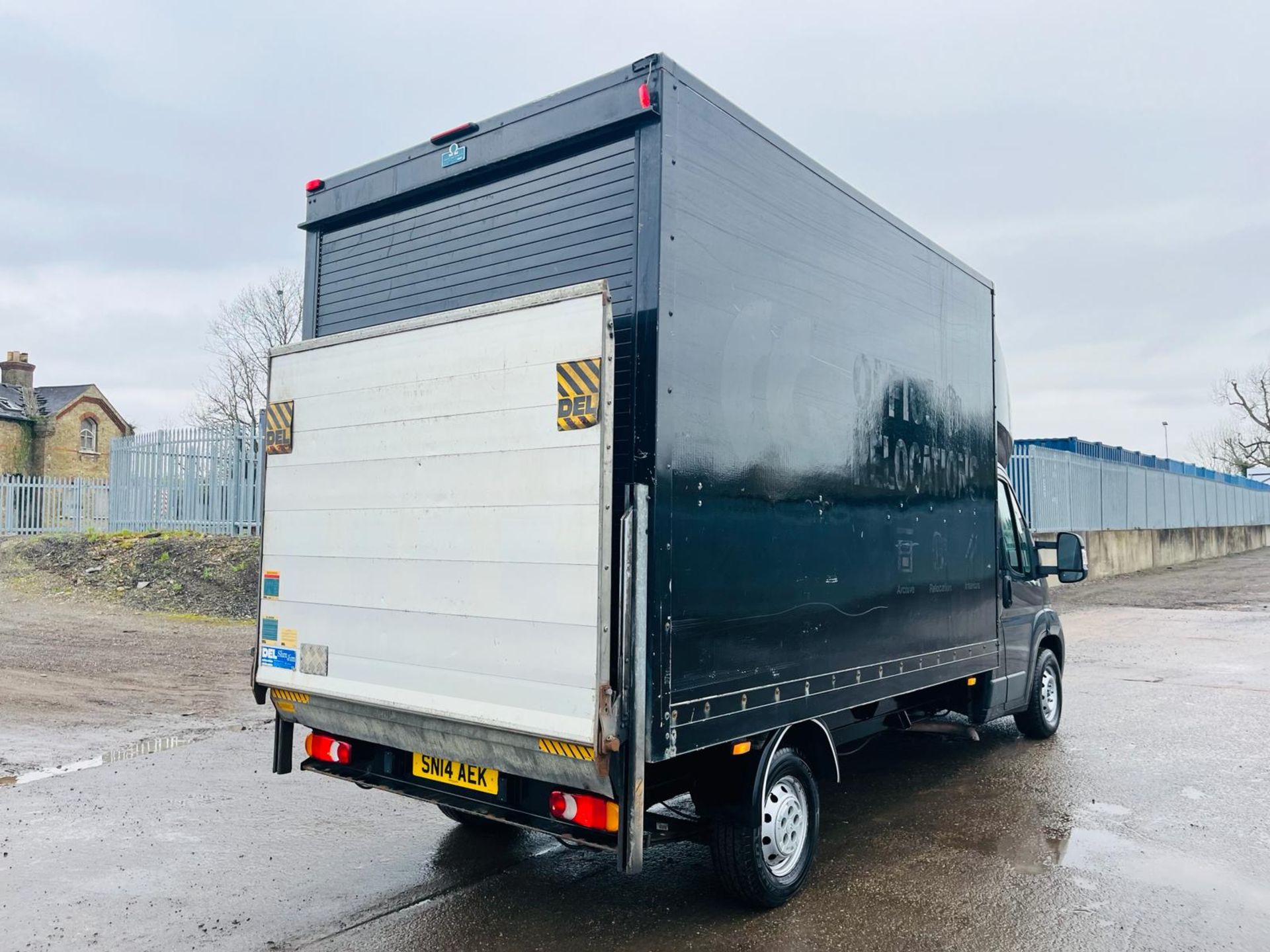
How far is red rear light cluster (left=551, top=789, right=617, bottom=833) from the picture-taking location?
3.62 m

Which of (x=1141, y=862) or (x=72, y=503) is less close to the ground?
(x=72, y=503)

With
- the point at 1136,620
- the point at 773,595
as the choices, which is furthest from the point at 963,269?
the point at 1136,620

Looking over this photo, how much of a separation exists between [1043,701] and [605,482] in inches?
214

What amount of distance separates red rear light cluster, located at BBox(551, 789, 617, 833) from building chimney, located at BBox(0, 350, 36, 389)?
4451cm

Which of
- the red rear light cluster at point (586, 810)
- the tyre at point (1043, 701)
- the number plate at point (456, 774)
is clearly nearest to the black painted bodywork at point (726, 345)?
the red rear light cluster at point (586, 810)

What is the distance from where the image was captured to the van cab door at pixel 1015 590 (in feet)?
21.5

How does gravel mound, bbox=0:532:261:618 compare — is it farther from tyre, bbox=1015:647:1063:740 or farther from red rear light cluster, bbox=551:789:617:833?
red rear light cluster, bbox=551:789:617:833

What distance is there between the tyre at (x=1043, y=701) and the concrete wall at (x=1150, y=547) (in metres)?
11.9

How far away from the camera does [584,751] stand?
11.6 feet

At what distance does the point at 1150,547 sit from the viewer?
29.1 m

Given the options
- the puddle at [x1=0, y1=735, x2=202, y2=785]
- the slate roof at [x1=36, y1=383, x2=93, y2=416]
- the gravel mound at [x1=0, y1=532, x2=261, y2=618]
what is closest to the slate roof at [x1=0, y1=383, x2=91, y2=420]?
the slate roof at [x1=36, y1=383, x2=93, y2=416]

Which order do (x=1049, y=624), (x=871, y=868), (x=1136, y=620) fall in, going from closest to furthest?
(x=871, y=868), (x=1049, y=624), (x=1136, y=620)

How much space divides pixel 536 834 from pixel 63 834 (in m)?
2.59

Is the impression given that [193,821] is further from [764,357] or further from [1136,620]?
[1136,620]
